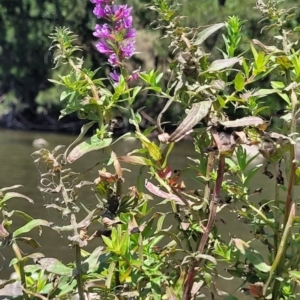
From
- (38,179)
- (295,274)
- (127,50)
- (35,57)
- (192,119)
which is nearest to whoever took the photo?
(192,119)

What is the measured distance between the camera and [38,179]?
6.11ft

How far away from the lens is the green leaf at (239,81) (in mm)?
1228

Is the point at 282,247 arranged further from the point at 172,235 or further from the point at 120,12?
the point at 120,12

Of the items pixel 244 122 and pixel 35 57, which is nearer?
pixel 244 122

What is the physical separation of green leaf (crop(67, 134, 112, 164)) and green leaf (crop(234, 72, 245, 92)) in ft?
0.87

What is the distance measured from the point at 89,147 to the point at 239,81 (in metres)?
0.31

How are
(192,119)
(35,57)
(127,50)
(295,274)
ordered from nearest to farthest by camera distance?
(192,119) → (295,274) → (127,50) → (35,57)

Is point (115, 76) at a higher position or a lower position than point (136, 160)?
higher

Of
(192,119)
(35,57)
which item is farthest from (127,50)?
(35,57)

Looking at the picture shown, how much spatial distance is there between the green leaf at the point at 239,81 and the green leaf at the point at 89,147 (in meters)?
0.27

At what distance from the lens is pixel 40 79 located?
60.8 feet

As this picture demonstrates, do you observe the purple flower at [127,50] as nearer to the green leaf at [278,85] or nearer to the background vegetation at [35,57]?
the green leaf at [278,85]

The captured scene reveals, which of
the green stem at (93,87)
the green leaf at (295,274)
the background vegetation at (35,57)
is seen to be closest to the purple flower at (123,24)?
the green stem at (93,87)

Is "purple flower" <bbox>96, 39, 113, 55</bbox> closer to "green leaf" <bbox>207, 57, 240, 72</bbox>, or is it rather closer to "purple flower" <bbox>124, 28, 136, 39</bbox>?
"purple flower" <bbox>124, 28, 136, 39</bbox>
